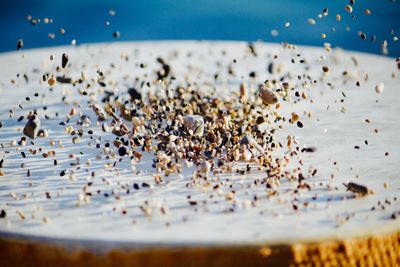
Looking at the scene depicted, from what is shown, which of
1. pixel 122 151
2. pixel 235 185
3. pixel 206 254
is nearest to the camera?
pixel 206 254

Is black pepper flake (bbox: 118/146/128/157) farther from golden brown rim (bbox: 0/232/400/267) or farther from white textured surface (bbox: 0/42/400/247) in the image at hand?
golden brown rim (bbox: 0/232/400/267)

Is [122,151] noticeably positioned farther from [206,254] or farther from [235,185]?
[206,254]

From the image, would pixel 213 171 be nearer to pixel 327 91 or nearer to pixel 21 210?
pixel 21 210

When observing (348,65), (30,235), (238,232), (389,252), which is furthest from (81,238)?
(348,65)

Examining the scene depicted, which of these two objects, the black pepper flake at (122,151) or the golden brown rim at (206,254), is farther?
the black pepper flake at (122,151)

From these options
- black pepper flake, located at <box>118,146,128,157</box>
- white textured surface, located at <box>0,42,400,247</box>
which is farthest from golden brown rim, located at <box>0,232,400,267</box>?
black pepper flake, located at <box>118,146,128,157</box>

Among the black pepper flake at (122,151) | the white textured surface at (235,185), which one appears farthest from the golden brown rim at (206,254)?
the black pepper flake at (122,151)

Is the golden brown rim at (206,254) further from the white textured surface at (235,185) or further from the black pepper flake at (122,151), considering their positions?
the black pepper flake at (122,151)

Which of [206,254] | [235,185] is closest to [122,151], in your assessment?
[235,185]
